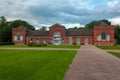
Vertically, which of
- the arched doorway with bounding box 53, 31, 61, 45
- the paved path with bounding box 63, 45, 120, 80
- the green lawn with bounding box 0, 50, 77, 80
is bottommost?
the paved path with bounding box 63, 45, 120, 80

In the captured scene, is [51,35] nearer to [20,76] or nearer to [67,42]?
[67,42]

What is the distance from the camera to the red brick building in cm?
6538

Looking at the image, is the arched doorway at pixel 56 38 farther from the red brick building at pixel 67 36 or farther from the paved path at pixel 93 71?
the paved path at pixel 93 71

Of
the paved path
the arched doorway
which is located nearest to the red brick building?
the arched doorway

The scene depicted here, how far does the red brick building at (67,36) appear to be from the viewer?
6538cm

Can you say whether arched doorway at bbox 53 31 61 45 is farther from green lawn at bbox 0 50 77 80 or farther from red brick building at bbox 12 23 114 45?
green lawn at bbox 0 50 77 80

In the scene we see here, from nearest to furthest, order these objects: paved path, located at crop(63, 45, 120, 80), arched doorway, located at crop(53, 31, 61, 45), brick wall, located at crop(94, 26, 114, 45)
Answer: paved path, located at crop(63, 45, 120, 80), brick wall, located at crop(94, 26, 114, 45), arched doorway, located at crop(53, 31, 61, 45)

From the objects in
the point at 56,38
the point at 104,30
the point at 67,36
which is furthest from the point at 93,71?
the point at 56,38

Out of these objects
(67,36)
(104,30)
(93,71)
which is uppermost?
(104,30)

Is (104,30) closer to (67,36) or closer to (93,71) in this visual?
(67,36)

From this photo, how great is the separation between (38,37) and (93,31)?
18.6 meters

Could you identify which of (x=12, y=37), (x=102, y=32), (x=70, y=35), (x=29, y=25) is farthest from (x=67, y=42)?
(x=29, y=25)

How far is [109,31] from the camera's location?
65250mm

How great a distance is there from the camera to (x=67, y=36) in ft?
225
